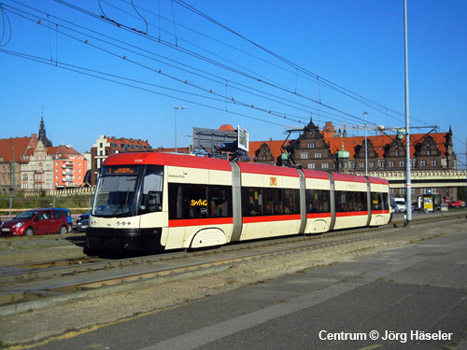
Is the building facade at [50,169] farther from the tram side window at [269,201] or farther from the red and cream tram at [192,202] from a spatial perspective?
the red and cream tram at [192,202]

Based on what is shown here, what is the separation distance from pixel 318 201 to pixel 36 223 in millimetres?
14149

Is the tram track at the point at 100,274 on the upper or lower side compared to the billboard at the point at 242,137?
lower

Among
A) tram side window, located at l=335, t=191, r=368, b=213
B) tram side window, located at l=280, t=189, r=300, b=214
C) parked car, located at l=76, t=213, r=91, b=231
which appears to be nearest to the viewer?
tram side window, located at l=280, t=189, r=300, b=214

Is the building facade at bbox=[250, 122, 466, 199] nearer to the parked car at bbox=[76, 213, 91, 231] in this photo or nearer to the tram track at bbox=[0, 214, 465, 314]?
the parked car at bbox=[76, 213, 91, 231]

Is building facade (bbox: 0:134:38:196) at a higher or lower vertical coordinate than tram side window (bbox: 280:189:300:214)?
higher

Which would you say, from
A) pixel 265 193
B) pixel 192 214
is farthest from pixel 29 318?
pixel 265 193

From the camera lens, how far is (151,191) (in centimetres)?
1528

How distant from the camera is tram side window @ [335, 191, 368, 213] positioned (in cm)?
2742

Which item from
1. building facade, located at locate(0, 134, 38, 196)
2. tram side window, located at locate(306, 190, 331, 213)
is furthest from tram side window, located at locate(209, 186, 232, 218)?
building facade, located at locate(0, 134, 38, 196)

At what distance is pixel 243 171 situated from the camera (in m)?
A: 19.6

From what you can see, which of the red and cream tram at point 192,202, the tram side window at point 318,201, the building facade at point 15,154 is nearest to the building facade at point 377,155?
the building facade at point 15,154

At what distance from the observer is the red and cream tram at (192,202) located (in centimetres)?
1498

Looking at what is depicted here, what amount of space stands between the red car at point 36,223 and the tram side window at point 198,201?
1236 cm

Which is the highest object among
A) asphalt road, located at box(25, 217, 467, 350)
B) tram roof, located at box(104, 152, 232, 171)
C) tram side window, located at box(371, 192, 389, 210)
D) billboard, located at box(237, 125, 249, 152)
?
billboard, located at box(237, 125, 249, 152)
